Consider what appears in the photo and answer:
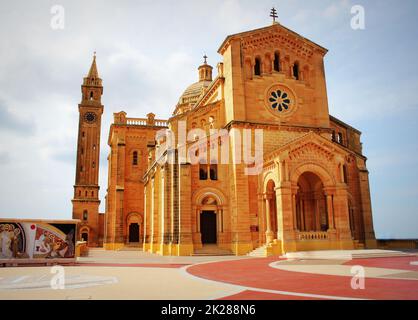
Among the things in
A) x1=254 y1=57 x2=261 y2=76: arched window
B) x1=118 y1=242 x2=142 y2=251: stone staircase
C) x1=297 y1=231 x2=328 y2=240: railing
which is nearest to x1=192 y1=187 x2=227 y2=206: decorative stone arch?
x1=297 y1=231 x2=328 y2=240: railing

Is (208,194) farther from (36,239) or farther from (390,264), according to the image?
(390,264)

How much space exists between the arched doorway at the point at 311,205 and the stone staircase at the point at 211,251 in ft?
21.5

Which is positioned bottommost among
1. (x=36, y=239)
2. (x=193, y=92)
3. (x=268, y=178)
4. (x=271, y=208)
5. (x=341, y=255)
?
(x=341, y=255)

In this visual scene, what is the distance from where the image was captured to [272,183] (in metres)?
29.0

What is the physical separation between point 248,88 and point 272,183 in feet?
28.2

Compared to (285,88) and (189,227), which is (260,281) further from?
(285,88)

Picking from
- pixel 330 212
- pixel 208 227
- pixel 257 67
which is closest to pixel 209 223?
pixel 208 227

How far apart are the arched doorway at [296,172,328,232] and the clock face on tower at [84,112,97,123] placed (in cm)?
4146

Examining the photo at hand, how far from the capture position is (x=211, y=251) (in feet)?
92.9

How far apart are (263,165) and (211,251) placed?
777 cm

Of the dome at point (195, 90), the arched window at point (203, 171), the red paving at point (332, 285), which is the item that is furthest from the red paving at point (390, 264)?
the dome at point (195, 90)

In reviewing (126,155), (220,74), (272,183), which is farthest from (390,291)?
(126,155)

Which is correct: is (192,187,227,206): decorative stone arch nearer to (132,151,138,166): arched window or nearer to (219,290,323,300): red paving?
(132,151,138,166): arched window

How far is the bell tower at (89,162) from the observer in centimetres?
5594
